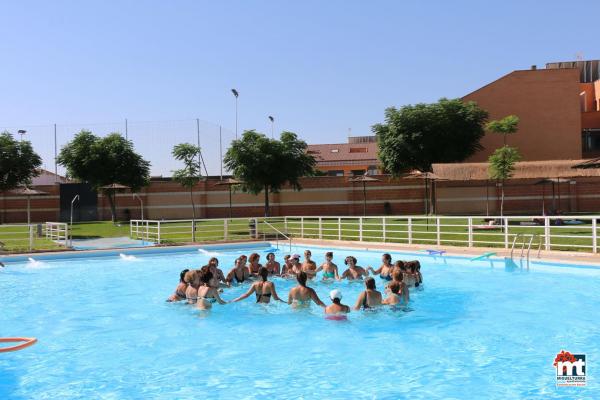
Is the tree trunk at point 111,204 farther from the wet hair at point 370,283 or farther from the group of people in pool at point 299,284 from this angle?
the wet hair at point 370,283

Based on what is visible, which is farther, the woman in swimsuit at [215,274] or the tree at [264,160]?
the tree at [264,160]

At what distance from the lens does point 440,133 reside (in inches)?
1521

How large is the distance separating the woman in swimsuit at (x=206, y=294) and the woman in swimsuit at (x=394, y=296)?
11.0ft

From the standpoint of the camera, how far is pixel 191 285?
11.2 m

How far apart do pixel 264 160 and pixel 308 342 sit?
75.6 ft

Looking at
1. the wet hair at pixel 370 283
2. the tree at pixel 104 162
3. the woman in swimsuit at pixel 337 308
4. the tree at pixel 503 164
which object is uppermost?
the tree at pixel 104 162

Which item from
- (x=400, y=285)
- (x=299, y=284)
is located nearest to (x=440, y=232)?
(x=400, y=285)

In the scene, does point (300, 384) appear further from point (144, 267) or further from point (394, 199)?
point (394, 199)

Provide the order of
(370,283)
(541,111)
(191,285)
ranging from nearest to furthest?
(370,283) → (191,285) → (541,111)

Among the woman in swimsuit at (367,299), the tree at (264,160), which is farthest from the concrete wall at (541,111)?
the woman in swimsuit at (367,299)

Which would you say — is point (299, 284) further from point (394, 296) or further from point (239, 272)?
point (239, 272)

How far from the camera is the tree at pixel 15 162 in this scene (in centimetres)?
3784

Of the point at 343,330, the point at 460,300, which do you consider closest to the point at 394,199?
the point at 460,300

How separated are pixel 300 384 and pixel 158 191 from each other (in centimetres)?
3706
